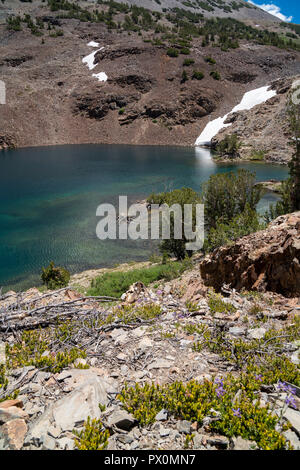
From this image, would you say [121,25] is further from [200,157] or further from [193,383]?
[193,383]

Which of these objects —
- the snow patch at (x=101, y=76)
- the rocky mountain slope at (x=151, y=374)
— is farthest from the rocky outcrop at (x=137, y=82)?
the rocky mountain slope at (x=151, y=374)

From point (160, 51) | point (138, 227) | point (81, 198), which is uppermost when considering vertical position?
point (160, 51)

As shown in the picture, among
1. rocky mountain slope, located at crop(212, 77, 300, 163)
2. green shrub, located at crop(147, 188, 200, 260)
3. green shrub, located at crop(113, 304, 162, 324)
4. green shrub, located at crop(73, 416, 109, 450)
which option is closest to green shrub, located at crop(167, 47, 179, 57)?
rocky mountain slope, located at crop(212, 77, 300, 163)

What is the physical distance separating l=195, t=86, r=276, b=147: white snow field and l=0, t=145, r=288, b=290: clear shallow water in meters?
7.87

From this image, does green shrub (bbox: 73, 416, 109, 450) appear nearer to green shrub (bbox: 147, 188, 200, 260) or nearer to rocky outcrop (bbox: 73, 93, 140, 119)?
green shrub (bbox: 147, 188, 200, 260)

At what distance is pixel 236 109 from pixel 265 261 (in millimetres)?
91172

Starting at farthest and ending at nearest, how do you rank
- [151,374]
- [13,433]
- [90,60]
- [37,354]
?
[90,60] → [37,354] → [151,374] → [13,433]

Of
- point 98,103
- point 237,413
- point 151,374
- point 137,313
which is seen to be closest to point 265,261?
point 137,313

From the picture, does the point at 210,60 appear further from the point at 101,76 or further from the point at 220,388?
the point at 220,388

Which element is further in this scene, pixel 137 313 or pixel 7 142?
pixel 7 142

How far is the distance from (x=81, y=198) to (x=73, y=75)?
80.6 meters

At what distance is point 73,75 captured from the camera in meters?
100

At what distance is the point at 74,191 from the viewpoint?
43656 millimetres
